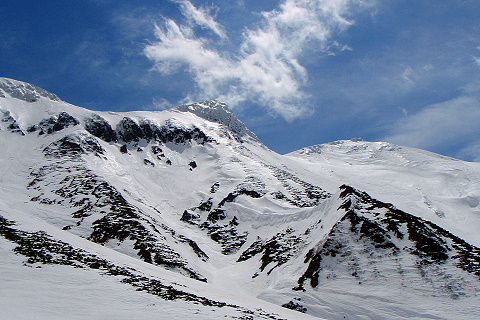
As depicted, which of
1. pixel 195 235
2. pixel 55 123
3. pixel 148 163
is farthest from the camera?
pixel 148 163

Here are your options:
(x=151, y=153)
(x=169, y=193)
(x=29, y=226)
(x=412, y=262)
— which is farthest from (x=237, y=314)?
(x=151, y=153)

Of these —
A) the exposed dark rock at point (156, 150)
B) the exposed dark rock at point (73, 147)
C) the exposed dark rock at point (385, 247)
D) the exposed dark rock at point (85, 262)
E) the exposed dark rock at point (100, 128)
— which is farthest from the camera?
the exposed dark rock at point (156, 150)

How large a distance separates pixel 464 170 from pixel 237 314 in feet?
672

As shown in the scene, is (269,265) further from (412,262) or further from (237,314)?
(237,314)

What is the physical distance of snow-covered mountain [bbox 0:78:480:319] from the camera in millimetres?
23266

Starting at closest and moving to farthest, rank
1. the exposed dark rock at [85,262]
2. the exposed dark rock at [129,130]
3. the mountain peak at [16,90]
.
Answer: the exposed dark rock at [85,262], the exposed dark rock at [129,130], the mountain peak at [16,90]

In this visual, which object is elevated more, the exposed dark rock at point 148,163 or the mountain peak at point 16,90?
the mountain peak at point 16,90

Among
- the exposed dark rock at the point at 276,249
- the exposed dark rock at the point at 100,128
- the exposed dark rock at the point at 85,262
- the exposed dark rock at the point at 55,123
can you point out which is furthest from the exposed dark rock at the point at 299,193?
the exposed dark rock at the point at 55,123

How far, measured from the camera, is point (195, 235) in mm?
84688

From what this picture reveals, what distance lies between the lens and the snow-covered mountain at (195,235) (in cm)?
2327

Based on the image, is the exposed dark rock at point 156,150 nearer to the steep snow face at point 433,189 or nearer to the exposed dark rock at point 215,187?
the exposed dark rock at point 215,187

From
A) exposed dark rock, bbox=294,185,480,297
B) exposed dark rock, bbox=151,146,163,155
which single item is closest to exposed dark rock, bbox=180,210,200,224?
exposed dark rock, bbox=151,146,163,155

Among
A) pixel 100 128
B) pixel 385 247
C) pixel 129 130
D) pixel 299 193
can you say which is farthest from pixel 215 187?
pixel 385 247

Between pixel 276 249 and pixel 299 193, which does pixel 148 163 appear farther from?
pixel 276 249
